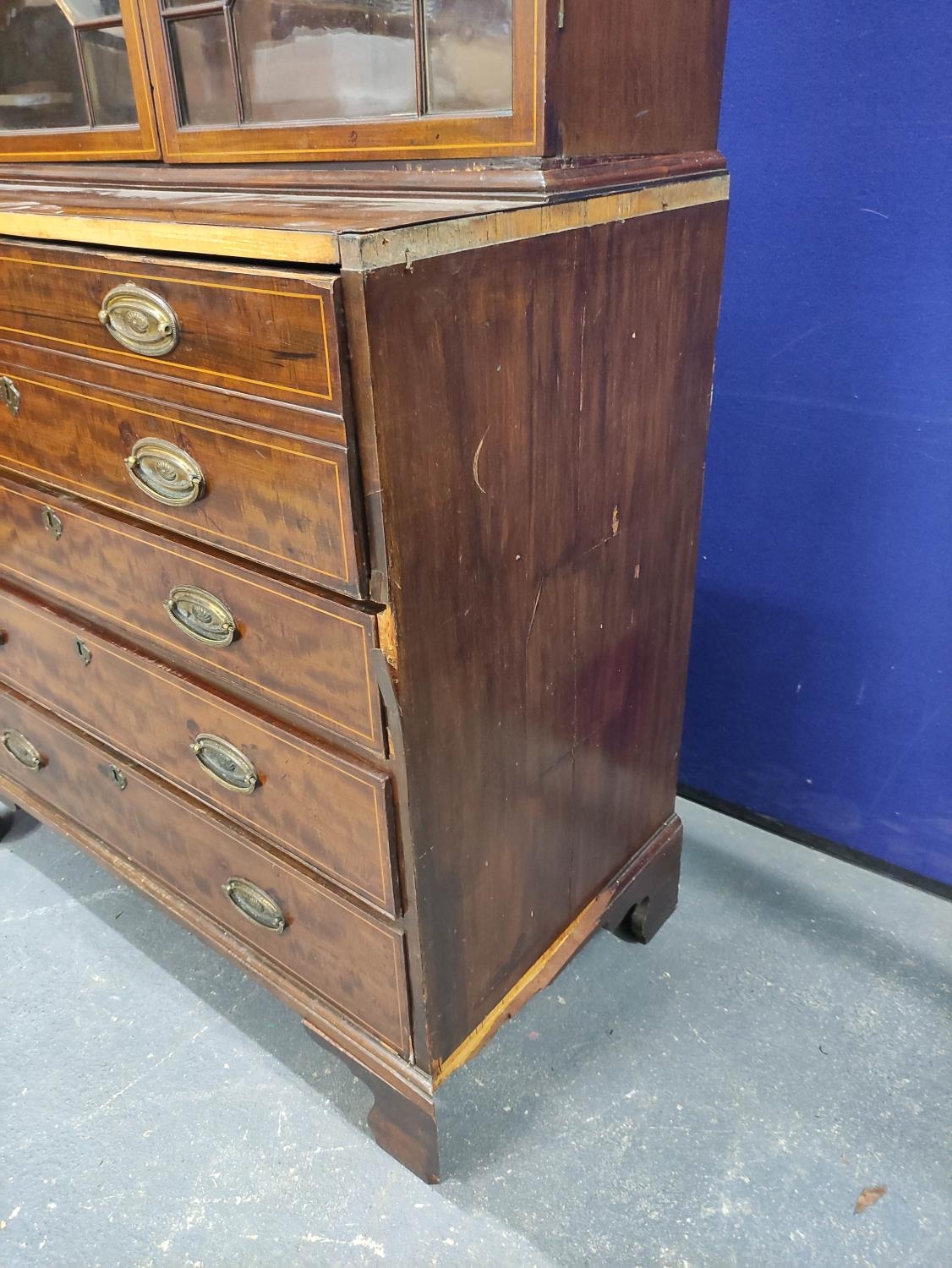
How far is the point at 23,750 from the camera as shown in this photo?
142cm

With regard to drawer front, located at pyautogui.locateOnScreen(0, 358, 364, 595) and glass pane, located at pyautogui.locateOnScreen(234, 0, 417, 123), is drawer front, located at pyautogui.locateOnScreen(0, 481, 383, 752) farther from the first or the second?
glass pane, located at pyautogui.locateOnScreen(234, 0, 417, 123)

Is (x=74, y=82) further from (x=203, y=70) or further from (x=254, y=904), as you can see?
(x=254, y=904)

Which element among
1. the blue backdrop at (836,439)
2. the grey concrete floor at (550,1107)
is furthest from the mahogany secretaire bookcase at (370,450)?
the blue backdrop at (836,439)

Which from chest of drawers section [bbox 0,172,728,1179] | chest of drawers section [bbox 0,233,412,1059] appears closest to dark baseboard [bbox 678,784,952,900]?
chest of drawers section [bbox 0,172,728,1179]

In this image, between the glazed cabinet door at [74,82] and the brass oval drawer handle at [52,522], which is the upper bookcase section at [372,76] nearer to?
the glazed cabinet door at [74,82]

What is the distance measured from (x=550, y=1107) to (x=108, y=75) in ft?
4.28

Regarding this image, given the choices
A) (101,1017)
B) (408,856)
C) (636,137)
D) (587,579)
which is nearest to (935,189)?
(636,137)

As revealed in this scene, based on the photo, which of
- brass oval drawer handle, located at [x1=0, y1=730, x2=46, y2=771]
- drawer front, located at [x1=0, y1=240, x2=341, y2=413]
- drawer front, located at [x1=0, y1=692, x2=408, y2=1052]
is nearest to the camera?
drawer front, located at [x1=0, y1=240, x2=341, y2=413]

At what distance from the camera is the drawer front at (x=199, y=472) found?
74 cm

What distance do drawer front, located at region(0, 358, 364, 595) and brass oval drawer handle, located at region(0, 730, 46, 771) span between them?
1.77 ft

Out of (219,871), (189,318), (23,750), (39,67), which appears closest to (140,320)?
(189,318)

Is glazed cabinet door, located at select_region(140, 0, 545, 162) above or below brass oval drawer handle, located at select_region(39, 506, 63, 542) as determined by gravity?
above

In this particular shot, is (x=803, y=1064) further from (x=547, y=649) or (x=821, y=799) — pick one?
(x=547, y=649)

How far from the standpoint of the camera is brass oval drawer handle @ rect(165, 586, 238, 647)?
909mm
